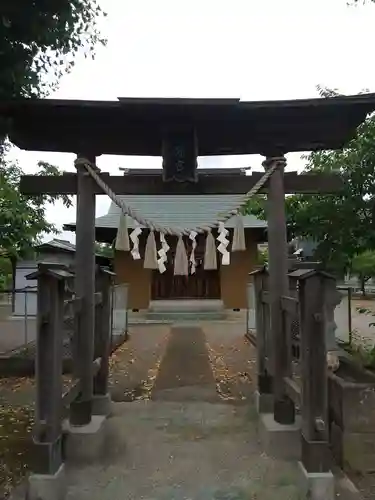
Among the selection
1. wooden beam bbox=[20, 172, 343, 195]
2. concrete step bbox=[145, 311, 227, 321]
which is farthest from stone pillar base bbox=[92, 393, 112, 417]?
concrete step bbox=[145, 311, 227, 321]

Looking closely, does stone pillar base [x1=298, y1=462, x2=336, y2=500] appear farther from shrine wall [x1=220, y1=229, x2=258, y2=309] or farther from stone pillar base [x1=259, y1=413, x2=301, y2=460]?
shrine wall [x1=220, y1=229, x2=258, y2=309]

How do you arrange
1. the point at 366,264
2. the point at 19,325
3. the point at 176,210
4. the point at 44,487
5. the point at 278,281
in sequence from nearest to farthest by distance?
the point at 44,487 < the point at 278,281 < the point at 19,325 < the point at 366,264 < the point at 176,210

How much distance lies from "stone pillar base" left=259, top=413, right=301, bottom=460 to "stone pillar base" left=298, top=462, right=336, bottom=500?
A: 0.72 metres

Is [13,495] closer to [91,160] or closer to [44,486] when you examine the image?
[44,486]

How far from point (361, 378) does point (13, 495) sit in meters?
3.38

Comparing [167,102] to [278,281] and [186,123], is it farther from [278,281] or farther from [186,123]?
[278,281]

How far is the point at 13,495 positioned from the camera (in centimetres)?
348

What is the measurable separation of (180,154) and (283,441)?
301 cm

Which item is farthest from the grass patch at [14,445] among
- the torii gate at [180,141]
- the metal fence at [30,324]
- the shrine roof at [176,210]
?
the shrine roof at [176,210]

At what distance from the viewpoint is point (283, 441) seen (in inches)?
167

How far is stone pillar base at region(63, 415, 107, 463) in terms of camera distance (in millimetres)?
4191

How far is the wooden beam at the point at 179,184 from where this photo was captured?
15.7 feet

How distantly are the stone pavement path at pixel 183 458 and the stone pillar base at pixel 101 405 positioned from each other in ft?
0.49

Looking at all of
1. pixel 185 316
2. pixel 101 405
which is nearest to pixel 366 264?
pixel 185 316
